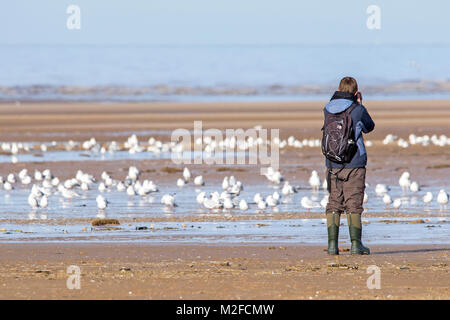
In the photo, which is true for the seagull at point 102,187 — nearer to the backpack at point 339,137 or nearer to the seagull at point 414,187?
the seagull at point 414,187

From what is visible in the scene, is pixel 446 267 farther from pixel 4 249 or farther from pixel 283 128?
pixel 283 128

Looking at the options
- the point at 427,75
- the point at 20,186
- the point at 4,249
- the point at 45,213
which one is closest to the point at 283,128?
the point at 20,186

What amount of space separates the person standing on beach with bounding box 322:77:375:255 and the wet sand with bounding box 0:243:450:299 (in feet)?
1.03

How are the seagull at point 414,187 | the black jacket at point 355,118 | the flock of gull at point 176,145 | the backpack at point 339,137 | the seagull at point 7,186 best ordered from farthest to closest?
the flock of gull at point 176,145
the seagull at point 7,186
the seagull at point 414,187
the black jacket at point 355,118
the backpack at point 339,137

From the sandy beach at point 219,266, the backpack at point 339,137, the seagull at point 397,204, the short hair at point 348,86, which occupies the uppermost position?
the short hair at point 348,86

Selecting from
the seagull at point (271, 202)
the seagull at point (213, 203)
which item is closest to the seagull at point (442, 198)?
the seagull at point (271, 202)

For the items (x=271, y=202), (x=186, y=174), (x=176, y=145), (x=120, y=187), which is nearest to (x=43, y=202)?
(x=120, y=187)

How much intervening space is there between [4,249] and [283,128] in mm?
22669

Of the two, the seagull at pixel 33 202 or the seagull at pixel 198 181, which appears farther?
→ the seagull at pixel 198 181

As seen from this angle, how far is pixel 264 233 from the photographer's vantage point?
11812 mm

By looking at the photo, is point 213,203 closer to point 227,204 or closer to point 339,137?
point 227,204

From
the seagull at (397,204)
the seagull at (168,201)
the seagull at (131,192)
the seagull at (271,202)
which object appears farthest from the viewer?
the seagull at (131,192)

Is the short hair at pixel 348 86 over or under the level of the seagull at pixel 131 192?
over

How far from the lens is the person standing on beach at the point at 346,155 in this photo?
9.61 m
